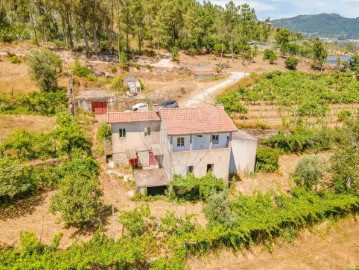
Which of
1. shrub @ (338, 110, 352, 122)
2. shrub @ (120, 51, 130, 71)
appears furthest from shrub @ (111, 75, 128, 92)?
shrub @ (338, 110, 352, 122)

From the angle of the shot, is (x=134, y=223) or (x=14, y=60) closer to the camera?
(x=134, y=223)

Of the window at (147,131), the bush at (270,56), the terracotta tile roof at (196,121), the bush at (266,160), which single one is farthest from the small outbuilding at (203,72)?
the terracotta tile roof at (196,121)

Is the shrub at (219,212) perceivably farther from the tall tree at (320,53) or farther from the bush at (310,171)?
the tall tree at (320,53)

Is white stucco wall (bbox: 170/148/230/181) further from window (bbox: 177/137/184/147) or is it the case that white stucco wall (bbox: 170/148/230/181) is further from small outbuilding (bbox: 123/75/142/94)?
small outbuilding (bbox: 123/75/142/94)

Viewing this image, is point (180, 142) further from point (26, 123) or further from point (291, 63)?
point (291, 63)

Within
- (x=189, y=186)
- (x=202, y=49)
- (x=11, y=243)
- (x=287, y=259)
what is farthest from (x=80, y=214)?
(x=202, y=49)

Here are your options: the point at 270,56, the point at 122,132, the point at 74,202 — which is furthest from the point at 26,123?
the point at 270,56
